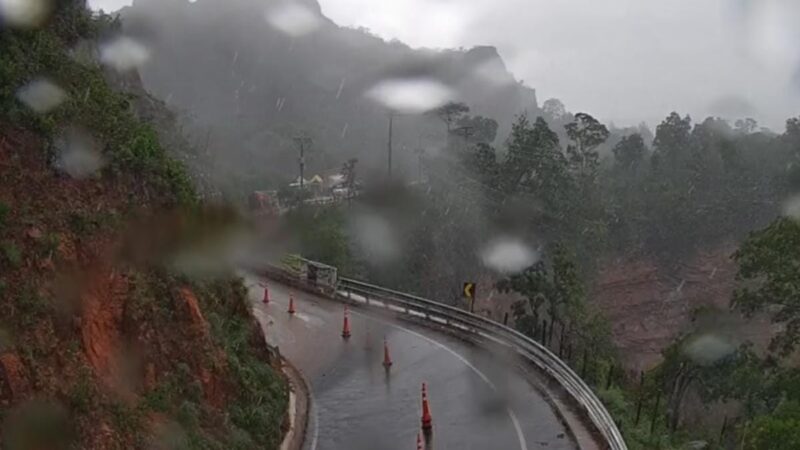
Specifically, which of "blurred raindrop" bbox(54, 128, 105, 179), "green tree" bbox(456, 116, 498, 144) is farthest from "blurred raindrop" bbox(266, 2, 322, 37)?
"blurred raindrop" bbox(54, 128, 105, 179)

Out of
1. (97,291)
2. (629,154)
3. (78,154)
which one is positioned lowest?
(97,291)

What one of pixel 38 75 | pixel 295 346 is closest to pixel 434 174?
pixel 295 346

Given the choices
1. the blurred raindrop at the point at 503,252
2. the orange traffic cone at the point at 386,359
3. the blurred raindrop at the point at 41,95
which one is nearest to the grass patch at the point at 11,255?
the blurred raindrop at the point at 41,95

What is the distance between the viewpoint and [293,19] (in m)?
102

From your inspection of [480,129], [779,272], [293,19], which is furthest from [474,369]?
[293,19]

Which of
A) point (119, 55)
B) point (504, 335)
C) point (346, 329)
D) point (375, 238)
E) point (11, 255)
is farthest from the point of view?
point (375, 238)

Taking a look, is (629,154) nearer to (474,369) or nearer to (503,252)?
(503,252)

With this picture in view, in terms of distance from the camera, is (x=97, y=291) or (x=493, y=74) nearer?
(x=97, y=291)

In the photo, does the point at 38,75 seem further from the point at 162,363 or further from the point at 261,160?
the point at 261,160

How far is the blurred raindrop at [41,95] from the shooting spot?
35.9 feet

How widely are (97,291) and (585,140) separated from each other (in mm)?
41656

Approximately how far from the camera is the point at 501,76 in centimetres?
10894

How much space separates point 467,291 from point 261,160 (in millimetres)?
53764

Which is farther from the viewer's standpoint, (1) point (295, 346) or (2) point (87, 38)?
(1) point (295, 346)
